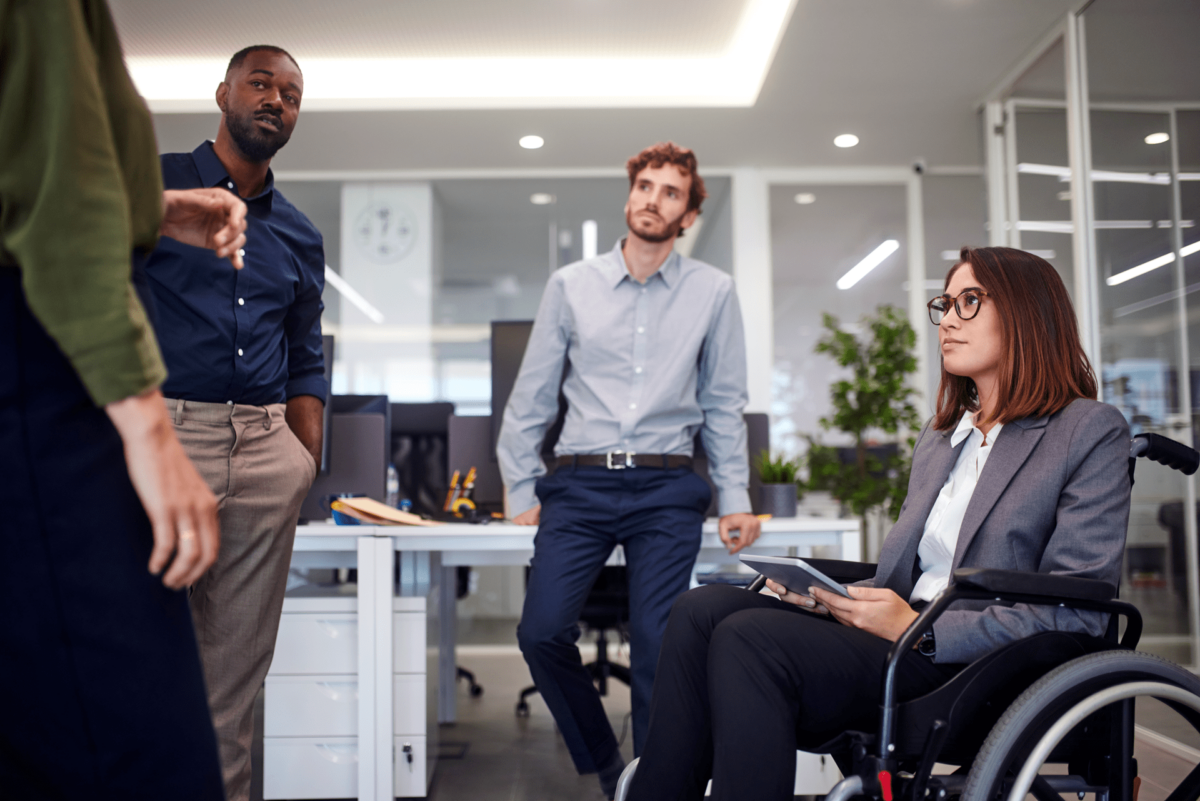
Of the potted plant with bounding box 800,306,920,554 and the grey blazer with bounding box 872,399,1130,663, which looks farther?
the potted plant with bounding box 800,306,920,554

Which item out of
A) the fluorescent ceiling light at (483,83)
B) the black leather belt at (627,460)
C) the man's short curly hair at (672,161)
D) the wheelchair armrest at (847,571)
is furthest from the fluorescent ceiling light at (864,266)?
the wheelchair armrest at (847,571)

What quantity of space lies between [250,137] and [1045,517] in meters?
1.57

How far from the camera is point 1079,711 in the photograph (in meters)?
1.09

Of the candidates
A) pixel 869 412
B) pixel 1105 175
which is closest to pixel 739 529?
pixel 1105 175

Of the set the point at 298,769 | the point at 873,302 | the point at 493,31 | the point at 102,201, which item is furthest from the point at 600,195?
the point at 102,201

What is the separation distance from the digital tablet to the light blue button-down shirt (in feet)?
2.28

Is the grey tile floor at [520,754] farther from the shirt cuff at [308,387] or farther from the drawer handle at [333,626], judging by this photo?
the shirt cuff at [308,387]

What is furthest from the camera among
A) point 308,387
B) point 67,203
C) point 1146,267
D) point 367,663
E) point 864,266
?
point 864,266

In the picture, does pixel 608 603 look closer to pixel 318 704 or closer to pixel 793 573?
pixel 318 704

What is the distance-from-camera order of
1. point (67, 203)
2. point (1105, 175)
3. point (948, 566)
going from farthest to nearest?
point (1105, 175) < point (948, 566) < point (67, 203)

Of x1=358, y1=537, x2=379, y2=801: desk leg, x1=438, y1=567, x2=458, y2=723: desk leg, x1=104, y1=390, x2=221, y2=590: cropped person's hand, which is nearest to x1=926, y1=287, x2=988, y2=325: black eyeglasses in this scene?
x1=104, y1=390, x2=221, y2=590: cropped person's hand

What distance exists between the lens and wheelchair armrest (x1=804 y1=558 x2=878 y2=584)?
156cm

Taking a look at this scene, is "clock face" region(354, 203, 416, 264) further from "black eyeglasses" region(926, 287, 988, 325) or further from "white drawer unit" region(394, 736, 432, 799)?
"black eyeglasses" region(926, 287, 988, 325)

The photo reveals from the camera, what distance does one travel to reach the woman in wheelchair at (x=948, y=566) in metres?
1.21
